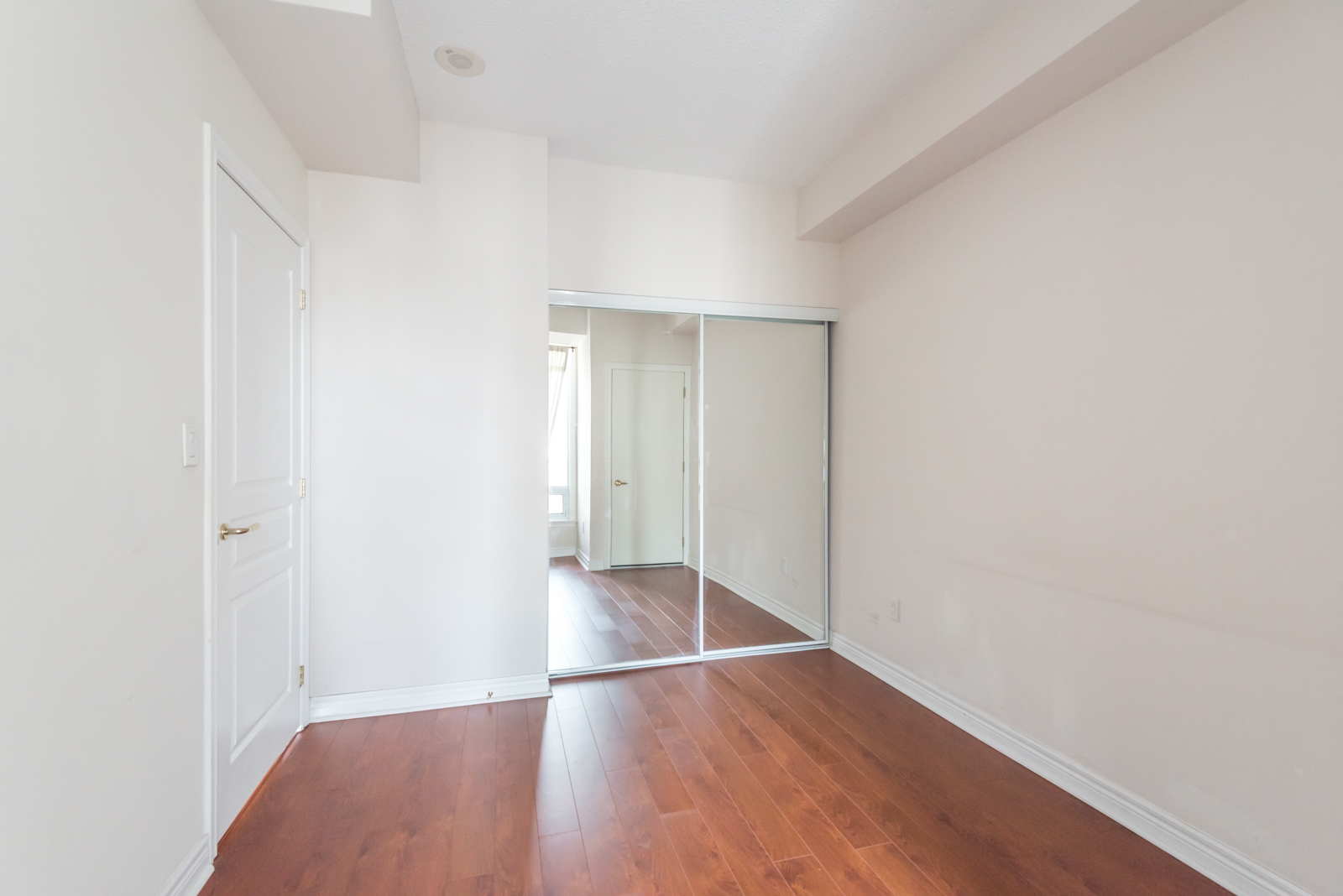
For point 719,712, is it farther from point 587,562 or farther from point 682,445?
point 682,445

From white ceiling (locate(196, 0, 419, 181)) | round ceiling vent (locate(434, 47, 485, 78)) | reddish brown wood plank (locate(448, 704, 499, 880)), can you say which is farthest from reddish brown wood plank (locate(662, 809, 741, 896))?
round ceiling vent (locate(434, 47, 485, 78))

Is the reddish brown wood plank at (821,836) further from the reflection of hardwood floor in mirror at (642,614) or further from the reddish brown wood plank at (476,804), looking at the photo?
the reflection of hardwood floor in mirror at (642,614)

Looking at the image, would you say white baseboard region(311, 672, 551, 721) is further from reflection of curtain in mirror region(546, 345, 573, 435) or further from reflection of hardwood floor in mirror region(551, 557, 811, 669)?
reflection of curtain in mirror region(546, 345, 573, 435)

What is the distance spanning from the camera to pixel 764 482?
3752mm

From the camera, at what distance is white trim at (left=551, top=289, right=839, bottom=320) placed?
3.31 m

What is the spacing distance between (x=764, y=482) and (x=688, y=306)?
1178 mm

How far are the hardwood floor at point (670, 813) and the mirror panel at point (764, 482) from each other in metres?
0.85

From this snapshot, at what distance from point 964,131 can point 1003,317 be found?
78cm

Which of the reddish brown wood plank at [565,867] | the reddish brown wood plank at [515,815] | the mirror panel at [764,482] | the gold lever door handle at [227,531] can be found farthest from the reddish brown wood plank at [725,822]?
the gold lever door handle at [227,531]

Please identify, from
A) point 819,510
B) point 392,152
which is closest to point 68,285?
point 392,152

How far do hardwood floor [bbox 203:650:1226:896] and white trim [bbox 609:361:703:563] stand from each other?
3.20ft

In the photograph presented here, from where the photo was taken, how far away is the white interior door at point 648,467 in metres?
3.54

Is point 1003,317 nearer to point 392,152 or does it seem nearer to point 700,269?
point 700,269

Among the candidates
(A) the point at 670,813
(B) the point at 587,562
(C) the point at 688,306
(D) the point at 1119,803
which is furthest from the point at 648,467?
(D) the point at 1119,803
